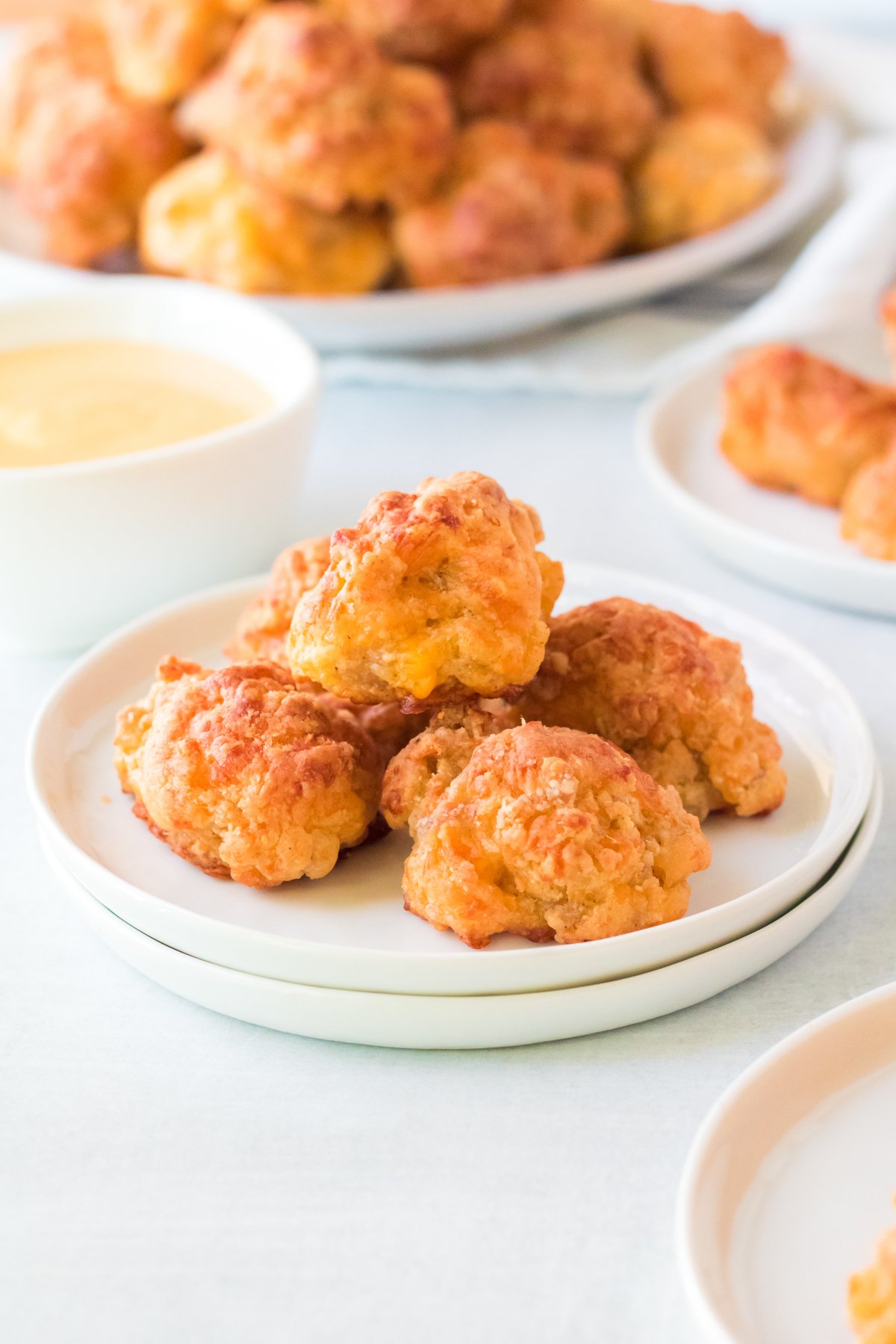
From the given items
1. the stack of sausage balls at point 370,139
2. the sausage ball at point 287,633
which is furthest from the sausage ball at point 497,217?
the sausage ball at point 287,633

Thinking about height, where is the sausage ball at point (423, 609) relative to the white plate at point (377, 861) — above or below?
above

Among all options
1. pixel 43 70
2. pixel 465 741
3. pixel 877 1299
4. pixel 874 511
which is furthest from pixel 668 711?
pixel 43 70

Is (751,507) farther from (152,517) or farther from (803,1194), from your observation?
(803,1194)

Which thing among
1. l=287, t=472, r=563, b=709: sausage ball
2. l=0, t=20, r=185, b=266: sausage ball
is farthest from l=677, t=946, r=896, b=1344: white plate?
l=0, t=20, r=185, b=266: sausage ball

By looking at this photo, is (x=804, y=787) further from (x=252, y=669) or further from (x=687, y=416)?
(x=687, y=416)

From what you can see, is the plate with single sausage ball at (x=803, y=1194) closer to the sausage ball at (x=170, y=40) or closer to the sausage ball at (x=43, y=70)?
the sausage ball at (x=170, y=40)
